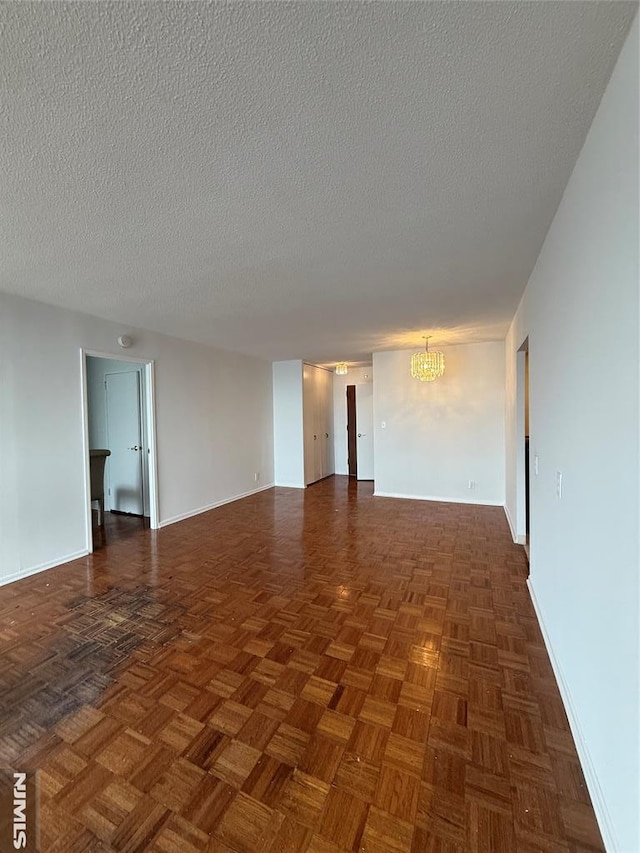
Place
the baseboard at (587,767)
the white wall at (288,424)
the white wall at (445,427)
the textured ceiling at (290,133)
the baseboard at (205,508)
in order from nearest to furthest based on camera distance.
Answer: the textured ceiling at (290,133), the baseboard at (587,767), the baseboard at (205,508), the white wall at (445,427), the white wall at (288,424)

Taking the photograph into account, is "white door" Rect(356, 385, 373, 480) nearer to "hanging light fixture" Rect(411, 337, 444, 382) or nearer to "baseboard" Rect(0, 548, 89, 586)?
"hanging light fixture" Rect(411, 337, 444, 382)

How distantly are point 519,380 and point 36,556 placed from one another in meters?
4.74

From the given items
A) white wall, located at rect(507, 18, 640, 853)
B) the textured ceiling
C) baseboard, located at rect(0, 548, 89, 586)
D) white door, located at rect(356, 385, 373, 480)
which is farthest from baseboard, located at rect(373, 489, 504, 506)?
baseboard, located at rect(0, 548, 89, 586)

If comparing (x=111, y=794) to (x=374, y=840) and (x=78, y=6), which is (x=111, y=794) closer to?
(x=374, y=840)

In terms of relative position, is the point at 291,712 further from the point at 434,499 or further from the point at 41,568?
the point at 434,499

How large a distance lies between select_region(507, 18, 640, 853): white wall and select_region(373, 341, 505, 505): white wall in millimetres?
3317

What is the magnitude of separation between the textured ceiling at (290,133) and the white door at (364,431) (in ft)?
16.1

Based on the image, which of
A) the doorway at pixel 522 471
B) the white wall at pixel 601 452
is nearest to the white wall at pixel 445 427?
the doorway at pixel 522 471

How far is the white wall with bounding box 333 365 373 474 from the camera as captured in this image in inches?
303

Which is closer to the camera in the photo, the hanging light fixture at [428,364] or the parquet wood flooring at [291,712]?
the parquet wood flooring at [291,712]

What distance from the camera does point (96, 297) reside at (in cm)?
298

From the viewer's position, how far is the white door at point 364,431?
732 cm

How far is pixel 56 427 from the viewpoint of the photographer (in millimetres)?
3244

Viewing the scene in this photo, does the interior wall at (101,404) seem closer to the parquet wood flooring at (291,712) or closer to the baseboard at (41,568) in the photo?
the baseboard at (41,568)
